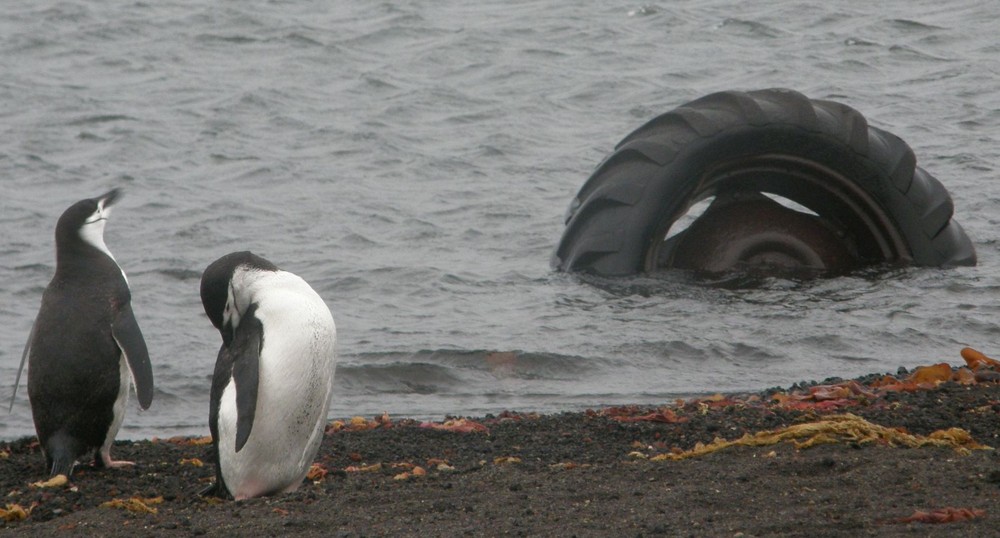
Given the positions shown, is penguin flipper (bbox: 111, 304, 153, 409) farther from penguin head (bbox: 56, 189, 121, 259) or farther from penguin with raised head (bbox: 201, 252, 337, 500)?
penguin with raised head (bbox: 201, 252, 337, 500)

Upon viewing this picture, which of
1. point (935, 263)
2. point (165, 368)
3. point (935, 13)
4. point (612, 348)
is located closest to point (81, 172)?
point (165, 368)

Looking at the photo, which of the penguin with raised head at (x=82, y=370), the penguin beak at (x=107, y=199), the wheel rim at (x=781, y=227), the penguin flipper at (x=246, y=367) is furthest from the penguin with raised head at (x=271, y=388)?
the wheel rim at (x=781, y=227)

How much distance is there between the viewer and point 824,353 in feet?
25.7

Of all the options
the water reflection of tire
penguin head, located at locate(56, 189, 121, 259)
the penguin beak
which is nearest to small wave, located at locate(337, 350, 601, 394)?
the water reflection of tire

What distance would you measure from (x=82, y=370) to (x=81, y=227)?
67 centimetres

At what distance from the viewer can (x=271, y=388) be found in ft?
15.9

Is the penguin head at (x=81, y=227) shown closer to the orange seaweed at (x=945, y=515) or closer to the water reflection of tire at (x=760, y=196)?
the orange seaweed at (x=945, y=515)

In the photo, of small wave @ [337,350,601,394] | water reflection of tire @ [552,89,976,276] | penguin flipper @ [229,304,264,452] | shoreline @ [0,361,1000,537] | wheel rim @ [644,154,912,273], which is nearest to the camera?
shoreline @ [0,361,1000,537]

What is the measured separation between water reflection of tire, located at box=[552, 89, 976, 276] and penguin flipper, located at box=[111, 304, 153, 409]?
3.97 m

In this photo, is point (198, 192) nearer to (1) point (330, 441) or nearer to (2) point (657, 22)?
(1) point (330, 441)

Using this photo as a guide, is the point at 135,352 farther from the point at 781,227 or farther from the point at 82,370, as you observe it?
the point at 781,227

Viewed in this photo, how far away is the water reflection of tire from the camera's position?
8.85 metres

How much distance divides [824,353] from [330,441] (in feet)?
10.6

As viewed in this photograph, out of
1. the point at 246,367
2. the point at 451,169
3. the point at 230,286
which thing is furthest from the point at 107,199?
the point at 451,169
